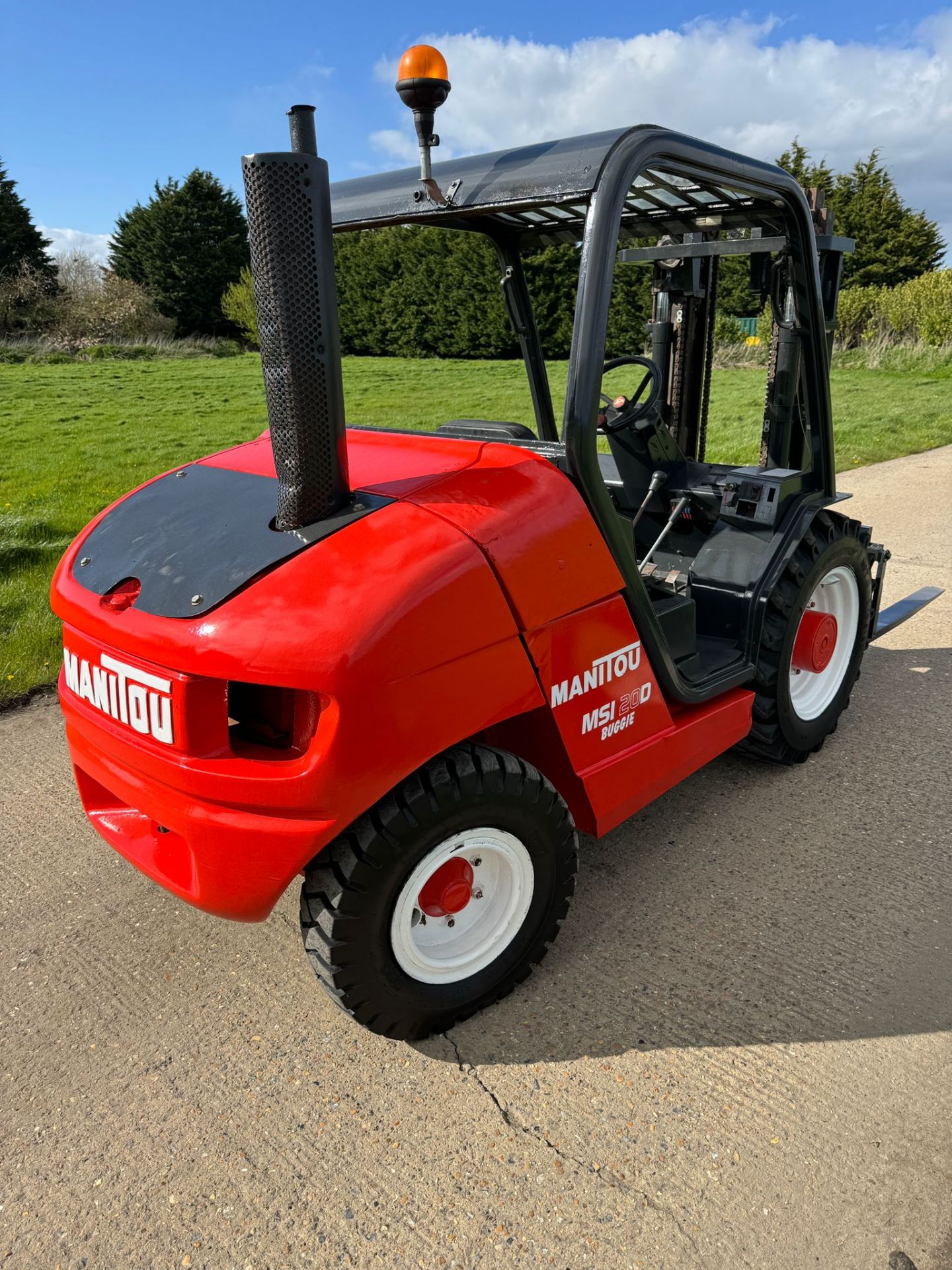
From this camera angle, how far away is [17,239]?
3459 cm

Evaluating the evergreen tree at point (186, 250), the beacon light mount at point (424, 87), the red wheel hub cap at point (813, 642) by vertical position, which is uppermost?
the evergreen tree at point (186, 250)

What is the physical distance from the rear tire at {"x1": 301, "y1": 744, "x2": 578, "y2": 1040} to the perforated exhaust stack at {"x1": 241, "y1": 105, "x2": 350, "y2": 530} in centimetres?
73

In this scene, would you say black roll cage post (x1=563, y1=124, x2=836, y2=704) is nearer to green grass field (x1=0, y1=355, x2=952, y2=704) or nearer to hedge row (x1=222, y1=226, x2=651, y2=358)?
hedge row (x1=222, y1=226, x2=651, y2=358)

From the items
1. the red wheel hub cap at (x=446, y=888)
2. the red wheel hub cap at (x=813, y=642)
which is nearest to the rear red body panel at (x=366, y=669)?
the red wheel hub cap at (x=446, y=888)

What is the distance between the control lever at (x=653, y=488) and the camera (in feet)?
10.2

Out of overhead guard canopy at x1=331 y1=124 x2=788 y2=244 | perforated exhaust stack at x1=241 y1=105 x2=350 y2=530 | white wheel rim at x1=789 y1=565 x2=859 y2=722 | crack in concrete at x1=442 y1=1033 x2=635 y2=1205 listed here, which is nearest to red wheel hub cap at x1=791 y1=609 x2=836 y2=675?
white wheel rim at x1=789 y1=565 x2=859 y2=722

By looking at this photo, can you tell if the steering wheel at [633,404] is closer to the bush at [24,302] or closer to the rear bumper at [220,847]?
the rear bumper at [220,847]

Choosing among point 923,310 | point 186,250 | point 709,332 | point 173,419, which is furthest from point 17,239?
point 709,332

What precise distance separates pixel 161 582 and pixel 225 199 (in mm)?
40964

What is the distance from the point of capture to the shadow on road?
226 cm

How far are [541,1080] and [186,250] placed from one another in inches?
1539

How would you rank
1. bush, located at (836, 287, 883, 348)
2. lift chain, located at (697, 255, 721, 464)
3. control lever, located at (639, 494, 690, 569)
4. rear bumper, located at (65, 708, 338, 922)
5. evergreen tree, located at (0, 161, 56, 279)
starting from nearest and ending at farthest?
rear bumper, located at (65, 708, 338, 922) → control lever, located at (639, 494, 690, 569) → lift chain, located at (697, 255, 721, 464) → bush, located at (836, 287, 883, 348) → evergreen tree, located at (0, 161, 56, 279)

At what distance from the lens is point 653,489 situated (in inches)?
125

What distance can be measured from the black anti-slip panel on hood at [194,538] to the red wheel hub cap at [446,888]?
84 cm
